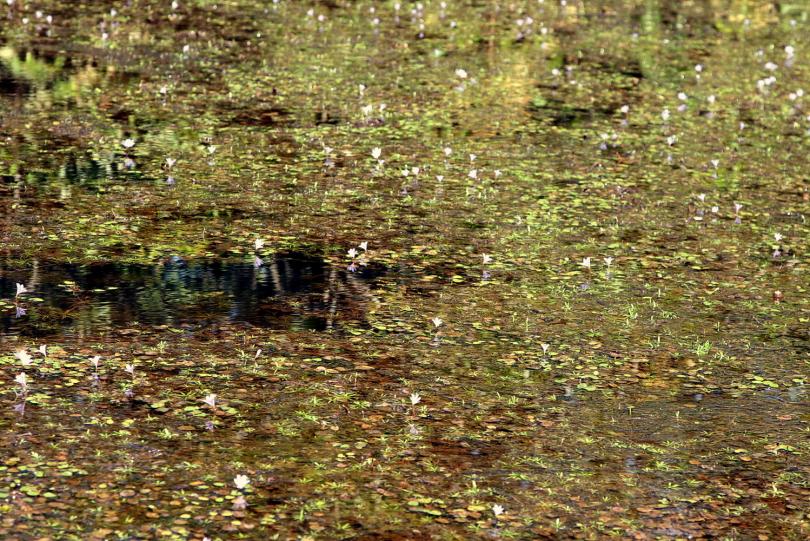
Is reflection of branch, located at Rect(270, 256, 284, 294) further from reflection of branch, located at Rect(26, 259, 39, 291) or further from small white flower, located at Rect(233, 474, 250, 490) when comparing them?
small white flower, located at Rect(233, 474, 250, 490)

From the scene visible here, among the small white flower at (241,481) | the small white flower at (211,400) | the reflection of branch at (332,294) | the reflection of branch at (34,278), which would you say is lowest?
the small white flower at (241,481)

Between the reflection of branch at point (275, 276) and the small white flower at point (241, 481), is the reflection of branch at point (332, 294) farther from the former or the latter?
the small white flower at point (241, 481)

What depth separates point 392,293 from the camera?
431 inches

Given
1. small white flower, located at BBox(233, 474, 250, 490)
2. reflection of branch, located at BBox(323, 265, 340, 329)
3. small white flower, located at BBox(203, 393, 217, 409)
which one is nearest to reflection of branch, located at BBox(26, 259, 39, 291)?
reflection of branch, located at BBox(323, 265, 340, 329)

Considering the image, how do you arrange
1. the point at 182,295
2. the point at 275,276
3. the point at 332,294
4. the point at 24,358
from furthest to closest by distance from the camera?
1. the point at 275,276
2. the point at 332,294
3. the point at 182,295
4. the point at 24,358

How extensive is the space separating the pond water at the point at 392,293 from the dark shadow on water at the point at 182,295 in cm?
3

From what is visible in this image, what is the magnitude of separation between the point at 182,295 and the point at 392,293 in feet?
5.78

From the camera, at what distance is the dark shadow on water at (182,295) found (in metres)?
10.0

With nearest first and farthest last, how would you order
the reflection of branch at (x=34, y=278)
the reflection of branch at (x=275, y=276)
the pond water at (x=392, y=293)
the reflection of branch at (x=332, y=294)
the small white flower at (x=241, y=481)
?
the small white flower at (x=241, y=481) < the pond water at (x=392, y=293) < the reflection of branch at (x=332, y=294) < the reflection of branch at (x=34, y=278) < the reflection of branch at (x=275, y=276)

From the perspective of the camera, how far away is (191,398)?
8.75 meters

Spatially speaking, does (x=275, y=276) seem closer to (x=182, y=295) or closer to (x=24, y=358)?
(x=182, y=295)

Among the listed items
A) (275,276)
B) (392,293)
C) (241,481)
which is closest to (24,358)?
(241,481)

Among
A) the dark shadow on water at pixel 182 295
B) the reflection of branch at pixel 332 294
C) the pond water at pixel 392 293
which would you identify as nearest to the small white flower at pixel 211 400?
the pond water at pixel 392 293

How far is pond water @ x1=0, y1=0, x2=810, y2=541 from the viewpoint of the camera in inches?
306
